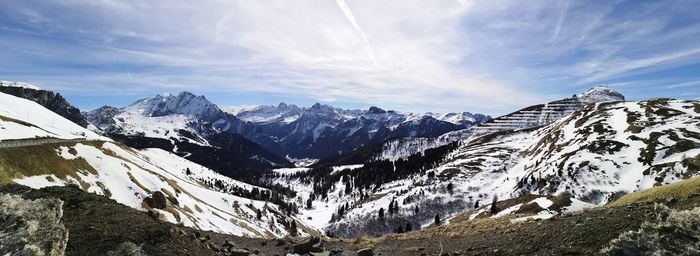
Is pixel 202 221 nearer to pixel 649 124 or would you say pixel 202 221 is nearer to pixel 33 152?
pixel 33 152

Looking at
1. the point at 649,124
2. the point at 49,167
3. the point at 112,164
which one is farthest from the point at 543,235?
the point at 649,124

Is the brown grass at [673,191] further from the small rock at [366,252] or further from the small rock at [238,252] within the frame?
the small rock at [238,252]

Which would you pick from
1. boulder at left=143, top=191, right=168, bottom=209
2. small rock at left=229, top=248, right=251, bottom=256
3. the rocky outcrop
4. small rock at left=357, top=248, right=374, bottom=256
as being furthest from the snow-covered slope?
small rock at left=357, top=248, right=374, bottom=256

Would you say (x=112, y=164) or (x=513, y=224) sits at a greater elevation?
(x=513, y=224)

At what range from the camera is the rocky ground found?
968 inches

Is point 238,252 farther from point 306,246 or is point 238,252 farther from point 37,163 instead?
point 37,163

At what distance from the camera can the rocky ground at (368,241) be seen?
24.6 m

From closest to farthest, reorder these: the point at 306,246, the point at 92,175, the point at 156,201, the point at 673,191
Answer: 1. the point at 673,191
2. the point at 306,246
3. the point at 92,175
4. the point at 156,201

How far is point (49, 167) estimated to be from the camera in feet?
291

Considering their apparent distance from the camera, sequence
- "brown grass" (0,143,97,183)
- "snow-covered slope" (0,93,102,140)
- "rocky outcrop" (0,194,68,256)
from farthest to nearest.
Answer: "snow-covered slope" (0,93,102,140) < "brown grass" (0,143,97,183) < "rocky outcrop" (0,194,68,256)

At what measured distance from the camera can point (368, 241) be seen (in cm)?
3781

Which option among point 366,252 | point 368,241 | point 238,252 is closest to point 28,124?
point 238,252

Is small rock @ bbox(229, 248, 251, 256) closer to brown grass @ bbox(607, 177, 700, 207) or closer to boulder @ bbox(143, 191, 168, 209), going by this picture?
brown grass @ bbox(607, 177, 700, 207)

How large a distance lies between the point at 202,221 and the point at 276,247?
8968 cm
